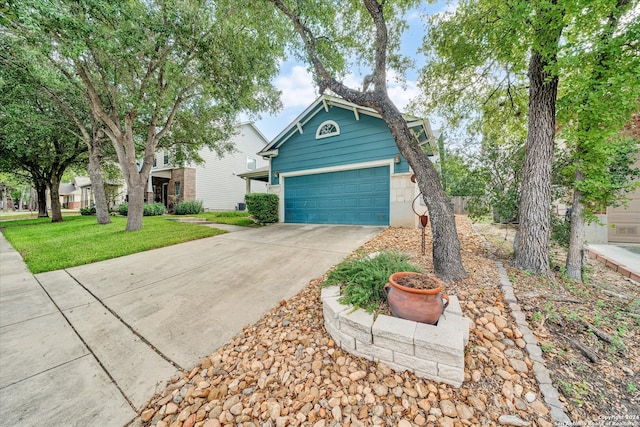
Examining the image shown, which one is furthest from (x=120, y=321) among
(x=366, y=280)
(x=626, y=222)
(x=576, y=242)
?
(x=626, y=222)

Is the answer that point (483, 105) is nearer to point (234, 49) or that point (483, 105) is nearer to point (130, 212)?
point (234, 49)

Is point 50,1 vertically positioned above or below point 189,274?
above

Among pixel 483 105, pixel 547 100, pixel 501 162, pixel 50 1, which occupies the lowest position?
pixel 501 162

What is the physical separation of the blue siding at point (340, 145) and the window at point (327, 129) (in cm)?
12

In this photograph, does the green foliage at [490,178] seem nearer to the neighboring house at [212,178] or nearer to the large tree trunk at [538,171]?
the large tree trunk at [538,171]

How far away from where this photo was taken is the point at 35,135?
32.6 ft

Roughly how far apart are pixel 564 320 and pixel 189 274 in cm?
474

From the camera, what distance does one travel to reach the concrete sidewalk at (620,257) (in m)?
3.48

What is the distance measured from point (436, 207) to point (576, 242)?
6.57ft

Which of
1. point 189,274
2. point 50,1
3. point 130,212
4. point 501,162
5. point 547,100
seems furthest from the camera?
point 130,212

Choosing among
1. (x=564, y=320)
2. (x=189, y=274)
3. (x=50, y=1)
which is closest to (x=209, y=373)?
(x=189, y=274)

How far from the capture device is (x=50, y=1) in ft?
14.0

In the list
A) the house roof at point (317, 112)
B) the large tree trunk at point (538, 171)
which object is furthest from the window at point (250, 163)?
the large tree trunk at point (538, 171)

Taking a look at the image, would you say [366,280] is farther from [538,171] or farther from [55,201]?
[55,201]
